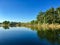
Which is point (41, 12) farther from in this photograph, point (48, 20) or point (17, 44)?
point (17, 44)

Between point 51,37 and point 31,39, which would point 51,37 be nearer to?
point 51,37

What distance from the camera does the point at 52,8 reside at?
67062mm

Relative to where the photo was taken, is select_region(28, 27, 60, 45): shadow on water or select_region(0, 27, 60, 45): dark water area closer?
select_region(0, 27, 60, 45): dark water area

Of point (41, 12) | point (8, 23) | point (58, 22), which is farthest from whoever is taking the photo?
point (8, 23)

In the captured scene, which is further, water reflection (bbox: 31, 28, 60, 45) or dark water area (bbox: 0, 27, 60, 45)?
water reflection (bbox: 31, 28, 60, 45)

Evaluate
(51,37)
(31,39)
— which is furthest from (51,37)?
(31,39)

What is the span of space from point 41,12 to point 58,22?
85.2 ft

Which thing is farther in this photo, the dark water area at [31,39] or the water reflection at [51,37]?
the water reflection at [51,37]

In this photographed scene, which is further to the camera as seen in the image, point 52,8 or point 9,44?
point 52,8

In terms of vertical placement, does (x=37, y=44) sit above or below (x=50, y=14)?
below

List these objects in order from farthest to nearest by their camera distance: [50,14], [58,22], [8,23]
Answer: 1. [8,23]
2. [50,14]
3. [58,22]

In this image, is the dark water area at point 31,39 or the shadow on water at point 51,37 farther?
the shadow on water at point 51,37

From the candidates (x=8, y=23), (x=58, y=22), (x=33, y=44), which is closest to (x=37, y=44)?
(x=33, y=44)

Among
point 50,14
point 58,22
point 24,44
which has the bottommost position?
point 24,44
